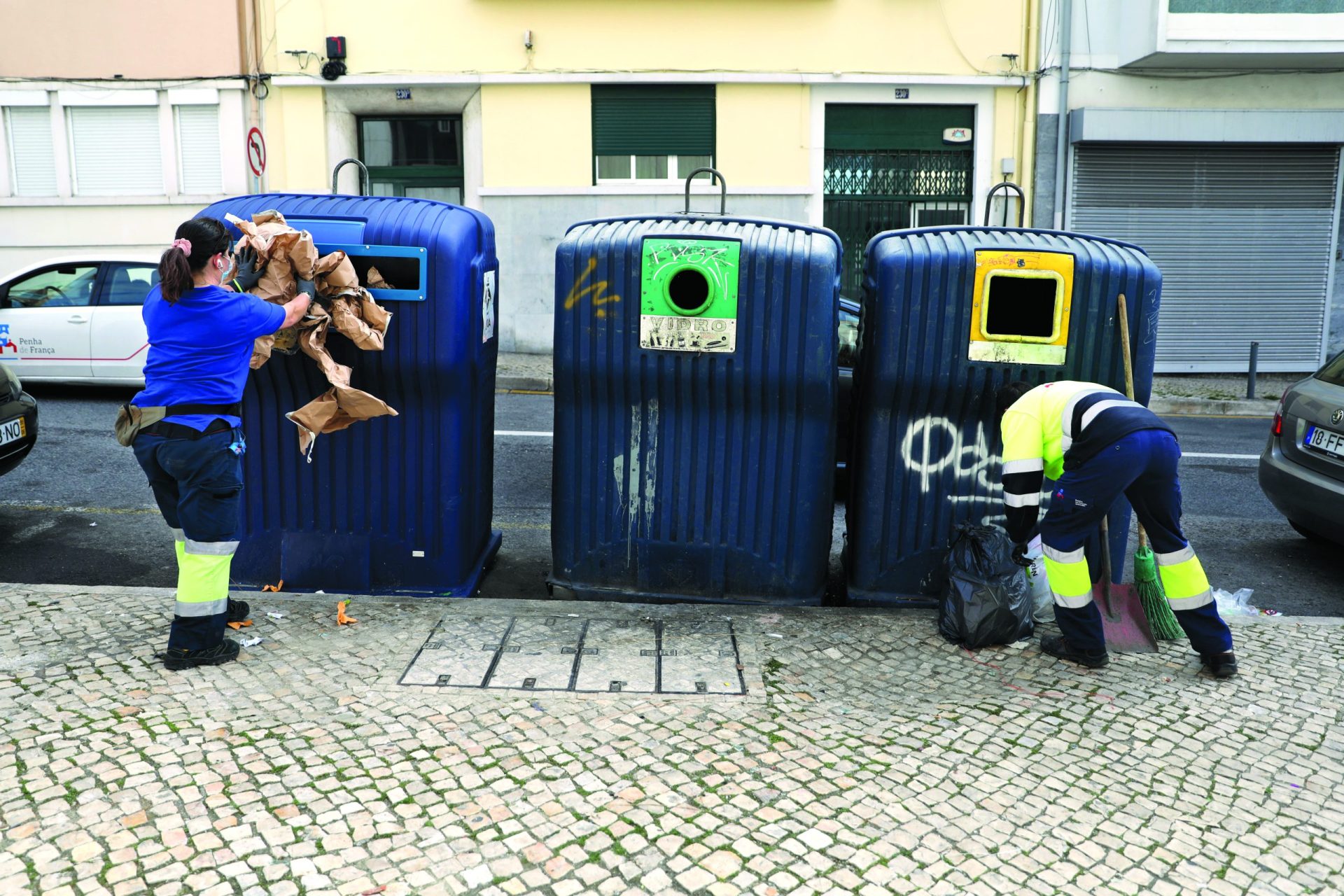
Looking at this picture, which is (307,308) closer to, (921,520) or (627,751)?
(627,751)

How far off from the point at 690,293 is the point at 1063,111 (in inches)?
480

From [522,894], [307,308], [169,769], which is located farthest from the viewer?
[307,308]

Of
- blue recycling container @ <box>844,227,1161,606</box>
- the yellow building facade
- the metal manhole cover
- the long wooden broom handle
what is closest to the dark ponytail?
the metal manhole cover

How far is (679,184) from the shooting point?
15.5 m

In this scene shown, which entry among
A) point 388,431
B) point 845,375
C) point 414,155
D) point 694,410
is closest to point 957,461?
point 694,410

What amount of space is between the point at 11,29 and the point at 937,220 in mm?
12901

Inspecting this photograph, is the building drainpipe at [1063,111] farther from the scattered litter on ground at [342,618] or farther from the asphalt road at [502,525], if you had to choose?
the scattered litter on ground at [342,618]

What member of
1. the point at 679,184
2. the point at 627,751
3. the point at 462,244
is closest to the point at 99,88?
the point at 679,184

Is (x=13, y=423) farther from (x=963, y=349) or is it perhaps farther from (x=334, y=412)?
(x=963, y=349)

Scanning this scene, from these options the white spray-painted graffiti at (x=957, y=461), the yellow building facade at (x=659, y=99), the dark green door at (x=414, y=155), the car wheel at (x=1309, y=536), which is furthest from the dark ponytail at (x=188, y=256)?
the dark green door at (x=414, y=155)

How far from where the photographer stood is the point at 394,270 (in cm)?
504

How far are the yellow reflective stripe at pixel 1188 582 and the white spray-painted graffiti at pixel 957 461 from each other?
75cm

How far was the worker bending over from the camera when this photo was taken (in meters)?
4.40

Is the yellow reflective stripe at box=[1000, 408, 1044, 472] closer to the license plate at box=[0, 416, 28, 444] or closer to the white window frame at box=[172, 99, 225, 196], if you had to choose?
the license plate at box=[0, 416, 28, 444]
